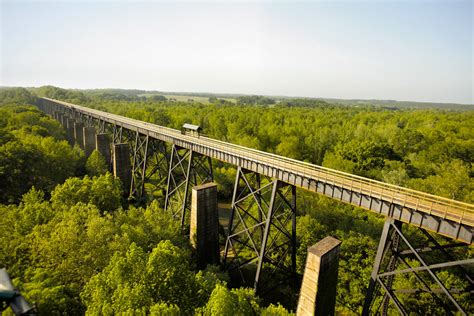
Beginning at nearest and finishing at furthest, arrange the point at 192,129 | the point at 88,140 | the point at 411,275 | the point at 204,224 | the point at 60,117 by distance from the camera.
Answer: the point at 411,275 < the point at 204,224 < the point at 192,129 < the point at 88,140 < the point at 60,117

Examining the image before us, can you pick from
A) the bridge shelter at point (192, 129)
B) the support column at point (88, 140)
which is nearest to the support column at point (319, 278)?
the bridge shelter at point (192, 129)

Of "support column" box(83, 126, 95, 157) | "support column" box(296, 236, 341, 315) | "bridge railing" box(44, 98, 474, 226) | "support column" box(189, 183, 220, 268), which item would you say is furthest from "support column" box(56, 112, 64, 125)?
"support column" box(296, 236, 341, 315)

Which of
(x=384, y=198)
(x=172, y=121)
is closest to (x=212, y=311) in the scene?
(x=384, y=198)

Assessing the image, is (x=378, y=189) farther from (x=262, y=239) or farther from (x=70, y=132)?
(x=70, y=132)

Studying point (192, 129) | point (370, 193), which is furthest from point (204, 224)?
point (370, 193)

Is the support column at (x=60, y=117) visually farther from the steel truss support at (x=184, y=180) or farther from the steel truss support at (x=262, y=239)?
the steel truss support at (x=262, y=239)

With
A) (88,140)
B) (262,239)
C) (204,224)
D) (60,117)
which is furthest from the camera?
(60,117)
